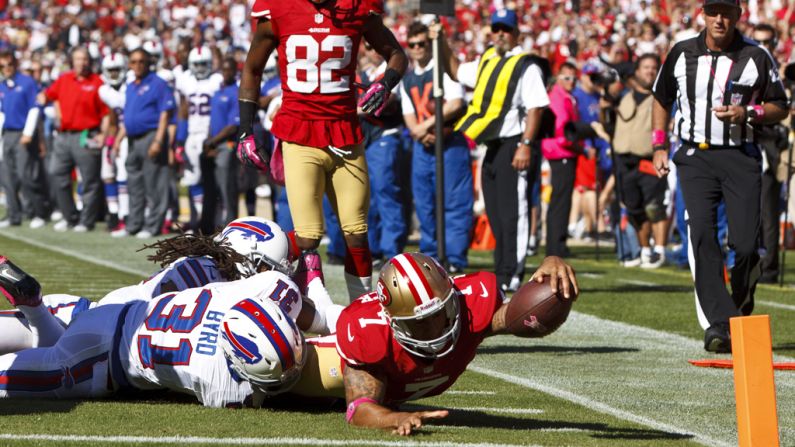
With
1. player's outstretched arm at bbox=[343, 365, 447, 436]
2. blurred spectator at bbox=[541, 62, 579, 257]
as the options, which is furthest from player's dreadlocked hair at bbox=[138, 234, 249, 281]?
blurred spectator at bbox=[541, 62, 579, 257]

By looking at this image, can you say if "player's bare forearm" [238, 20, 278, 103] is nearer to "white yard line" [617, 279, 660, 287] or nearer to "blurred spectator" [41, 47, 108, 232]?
"white yard line" [617, 279, 660, 287]

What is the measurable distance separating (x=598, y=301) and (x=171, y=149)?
7.59 m

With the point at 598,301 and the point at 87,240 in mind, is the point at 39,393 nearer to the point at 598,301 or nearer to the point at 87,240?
the point at 598,301

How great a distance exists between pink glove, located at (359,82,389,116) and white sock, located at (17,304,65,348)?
1847mm

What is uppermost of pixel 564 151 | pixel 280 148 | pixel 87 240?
pixel 280 148

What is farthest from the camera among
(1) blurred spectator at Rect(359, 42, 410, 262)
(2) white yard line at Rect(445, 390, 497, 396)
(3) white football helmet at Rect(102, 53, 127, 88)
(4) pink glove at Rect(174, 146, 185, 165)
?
(4) pink glove at Rect(174, 146, 185, 165)

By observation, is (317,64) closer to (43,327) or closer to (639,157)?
(43,327)

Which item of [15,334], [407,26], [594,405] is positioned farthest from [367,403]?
[407,26]

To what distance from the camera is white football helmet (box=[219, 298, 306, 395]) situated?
516cm

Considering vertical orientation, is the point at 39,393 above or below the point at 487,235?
above

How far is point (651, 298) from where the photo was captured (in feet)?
36.5

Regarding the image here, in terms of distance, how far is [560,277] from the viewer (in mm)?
4738

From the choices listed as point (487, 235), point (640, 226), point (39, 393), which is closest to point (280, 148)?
point (39, 393)

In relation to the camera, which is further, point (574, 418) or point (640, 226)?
point (640, 226)
